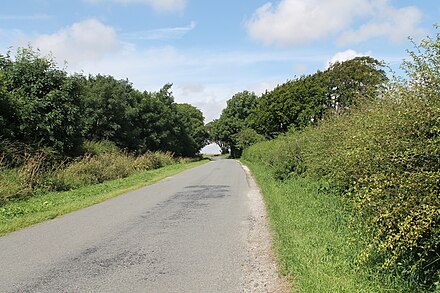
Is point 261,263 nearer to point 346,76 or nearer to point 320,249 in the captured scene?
point 320,249

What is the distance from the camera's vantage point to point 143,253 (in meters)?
6.93

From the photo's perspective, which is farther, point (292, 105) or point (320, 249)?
point (292, 105)

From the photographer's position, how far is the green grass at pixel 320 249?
4906 millimetres

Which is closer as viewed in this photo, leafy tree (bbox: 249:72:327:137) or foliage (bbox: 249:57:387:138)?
foliage (bbox: 249:57:387:138)

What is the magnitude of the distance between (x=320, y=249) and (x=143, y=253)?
3203mm

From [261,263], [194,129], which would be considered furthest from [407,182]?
[194,129]

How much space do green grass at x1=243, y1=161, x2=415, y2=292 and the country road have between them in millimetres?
369

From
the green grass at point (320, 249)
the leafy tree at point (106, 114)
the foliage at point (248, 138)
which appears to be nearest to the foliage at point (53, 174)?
the leafy tree at point (106, 114)

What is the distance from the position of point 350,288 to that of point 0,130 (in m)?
16.7

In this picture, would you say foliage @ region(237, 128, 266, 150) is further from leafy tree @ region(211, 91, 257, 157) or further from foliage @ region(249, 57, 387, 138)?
leafy tree @ region(211, 91, 257, 157)

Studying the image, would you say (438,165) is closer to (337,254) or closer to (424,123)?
(424,123)

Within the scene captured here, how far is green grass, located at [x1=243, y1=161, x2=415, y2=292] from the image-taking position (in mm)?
4906

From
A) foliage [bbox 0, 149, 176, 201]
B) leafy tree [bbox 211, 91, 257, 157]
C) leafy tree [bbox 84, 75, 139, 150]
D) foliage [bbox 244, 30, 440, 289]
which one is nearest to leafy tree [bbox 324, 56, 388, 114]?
leafy tree [bbox 84, 75, 139, 150]

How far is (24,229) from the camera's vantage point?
29.5 feet
